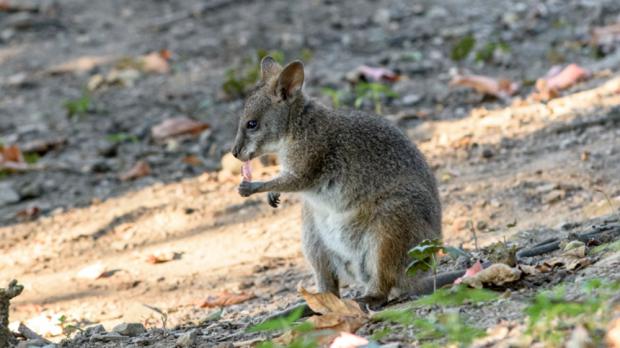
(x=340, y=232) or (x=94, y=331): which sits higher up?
(x=340, y=232)

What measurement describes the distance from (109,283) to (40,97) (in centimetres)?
438

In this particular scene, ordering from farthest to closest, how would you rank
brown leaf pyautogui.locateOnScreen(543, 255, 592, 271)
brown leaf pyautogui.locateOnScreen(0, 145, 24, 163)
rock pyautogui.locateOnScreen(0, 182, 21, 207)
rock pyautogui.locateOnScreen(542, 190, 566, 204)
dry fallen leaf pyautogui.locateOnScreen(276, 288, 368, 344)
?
brown leaf pyautogui.locateOnScreen(0, 145, 24, 163) → rock pyautogui.locateOnScreen(0, 182, 21, 207) → rock pyautogui.locateOnScreen(542, 190, 566, 204) → brown leaf pyautogui.locateOnScreen(543, 255, 592, 271) → dry fallen leaf pyautogui.locateOnScreen(276, 288, 368, 344)

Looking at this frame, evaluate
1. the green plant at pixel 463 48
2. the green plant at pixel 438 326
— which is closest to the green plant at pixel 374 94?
the green plant at pixel 463 48

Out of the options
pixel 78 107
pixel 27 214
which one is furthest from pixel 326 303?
pixel 78 107

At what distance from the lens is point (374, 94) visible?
891 cm

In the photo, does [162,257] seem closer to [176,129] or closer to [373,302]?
[373,302]

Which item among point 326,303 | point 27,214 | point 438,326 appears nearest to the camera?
point 438,326

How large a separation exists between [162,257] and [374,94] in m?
2.86

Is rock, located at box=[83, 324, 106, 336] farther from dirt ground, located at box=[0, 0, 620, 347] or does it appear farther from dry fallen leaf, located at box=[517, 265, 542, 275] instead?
dry fallen leaf, located at box=[517, 265, 542, 275]

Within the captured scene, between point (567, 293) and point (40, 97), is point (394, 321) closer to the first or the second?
point (567, 293)

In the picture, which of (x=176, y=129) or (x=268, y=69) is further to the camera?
(x=176, y=129)

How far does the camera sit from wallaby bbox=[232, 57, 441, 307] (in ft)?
16.5

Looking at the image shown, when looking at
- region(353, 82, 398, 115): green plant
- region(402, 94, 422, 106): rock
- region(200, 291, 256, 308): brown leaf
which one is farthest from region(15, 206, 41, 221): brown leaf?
region(402, 94, 422, 106): rock

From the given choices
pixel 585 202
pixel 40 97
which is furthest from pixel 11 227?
pixel 585 202
